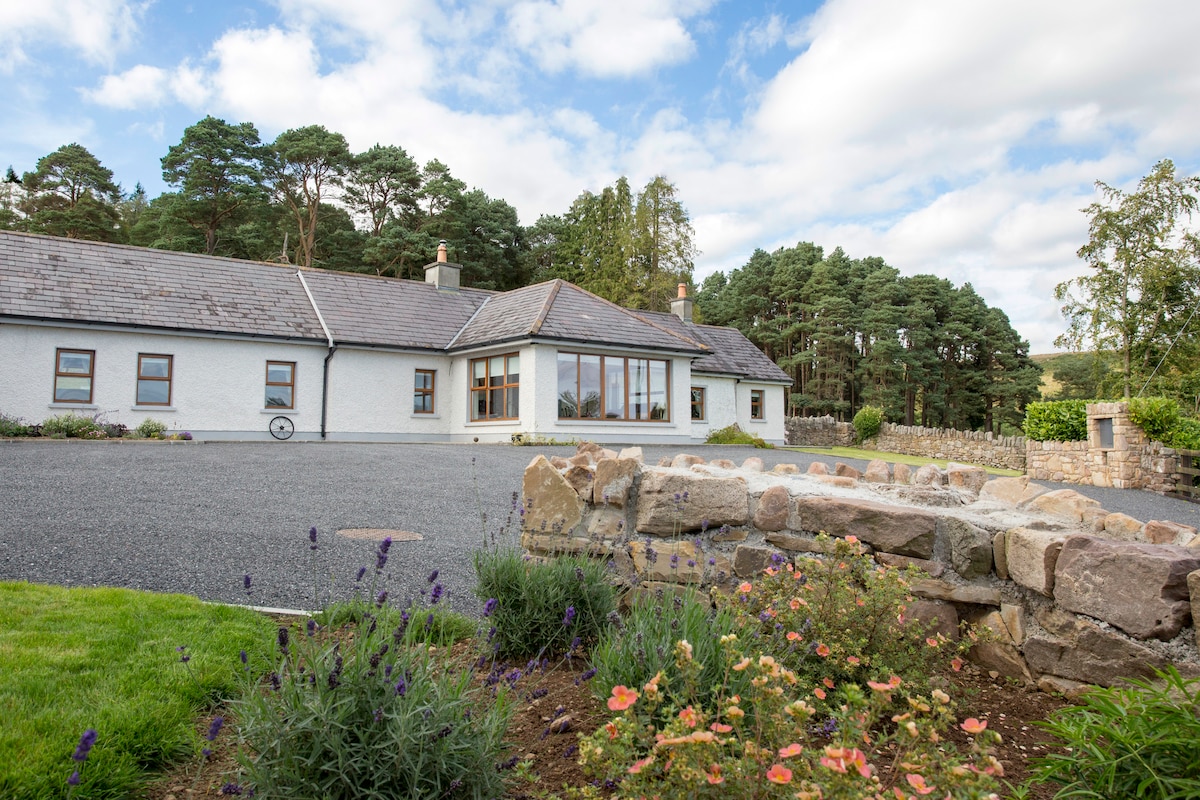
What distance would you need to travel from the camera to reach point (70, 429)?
15.0 meters

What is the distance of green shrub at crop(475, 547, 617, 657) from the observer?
3.30 meters

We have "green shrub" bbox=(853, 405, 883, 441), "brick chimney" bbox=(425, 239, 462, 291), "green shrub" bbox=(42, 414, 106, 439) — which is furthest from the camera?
"green shrub" bbox=(853, 405, 883, 441)

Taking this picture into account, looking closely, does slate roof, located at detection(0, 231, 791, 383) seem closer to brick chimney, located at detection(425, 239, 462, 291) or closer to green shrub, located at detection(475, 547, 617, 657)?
brick chimney, located at detection(425, 239, 462, 291)

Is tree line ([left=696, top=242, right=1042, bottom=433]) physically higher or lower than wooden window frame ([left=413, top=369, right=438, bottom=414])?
higher

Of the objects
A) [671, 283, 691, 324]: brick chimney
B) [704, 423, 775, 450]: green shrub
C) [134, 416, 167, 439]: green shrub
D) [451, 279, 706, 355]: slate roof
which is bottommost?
[704, 423, 775, 450]: green shrub

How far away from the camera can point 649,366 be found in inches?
843

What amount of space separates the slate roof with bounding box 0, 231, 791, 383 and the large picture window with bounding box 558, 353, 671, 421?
0.74 meters

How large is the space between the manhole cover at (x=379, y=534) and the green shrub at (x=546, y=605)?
124 inches

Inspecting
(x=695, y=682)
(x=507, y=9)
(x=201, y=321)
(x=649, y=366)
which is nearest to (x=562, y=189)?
(x=649, y=366)

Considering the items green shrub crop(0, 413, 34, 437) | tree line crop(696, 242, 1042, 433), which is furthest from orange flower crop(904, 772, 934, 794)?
tree line crop(696, 242, 1042, 433)

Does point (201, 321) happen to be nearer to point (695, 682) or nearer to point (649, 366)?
point (649, 366)

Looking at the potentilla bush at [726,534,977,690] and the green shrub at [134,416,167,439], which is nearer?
the potentilla bush at [726,534,977,690]

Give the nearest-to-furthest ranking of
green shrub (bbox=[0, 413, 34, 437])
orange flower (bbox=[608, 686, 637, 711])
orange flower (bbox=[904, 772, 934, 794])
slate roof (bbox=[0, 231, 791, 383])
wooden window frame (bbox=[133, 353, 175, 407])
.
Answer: orange flower (bbox=[904, 772, 934, 794])
orange flower (bbox=[608, 686, 637, 711])
green shrub (bbox=[0, 413, 34, 437])
slate roof (bbox=[0, 231, 791, 383])
wooden window frame (bbox=[133, 353, 175, 407])

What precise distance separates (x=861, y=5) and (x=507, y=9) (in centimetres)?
584
